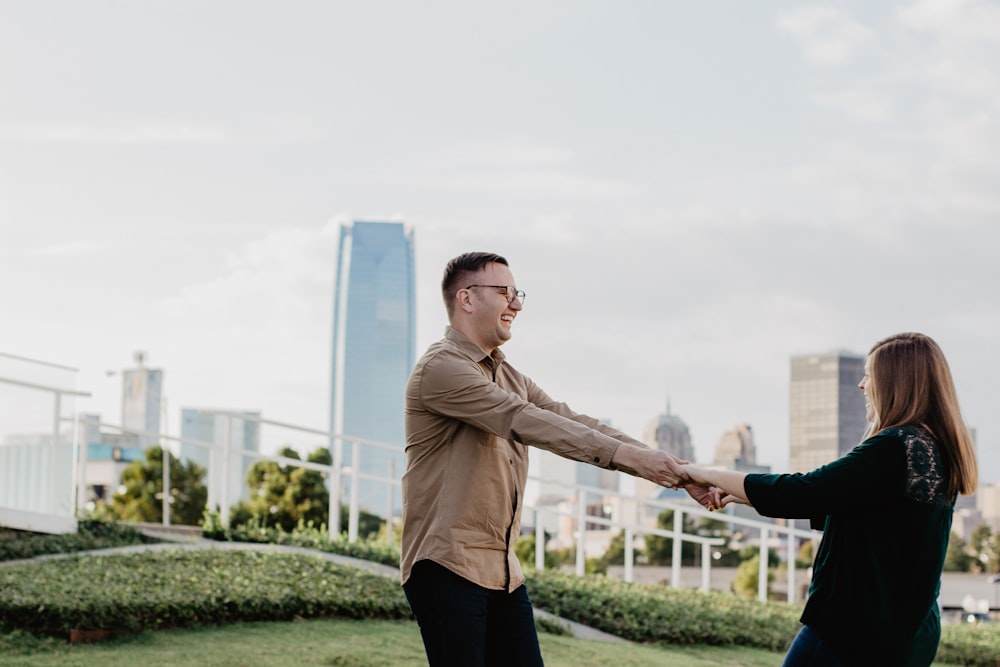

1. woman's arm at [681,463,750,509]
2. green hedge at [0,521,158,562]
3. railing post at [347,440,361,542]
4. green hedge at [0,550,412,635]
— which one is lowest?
green hedge at [0,550,412,635]

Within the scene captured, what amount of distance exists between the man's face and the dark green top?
1.14m

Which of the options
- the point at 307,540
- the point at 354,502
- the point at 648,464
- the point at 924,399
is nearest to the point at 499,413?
the point at 648,464

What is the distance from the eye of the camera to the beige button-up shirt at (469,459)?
3.92 meters

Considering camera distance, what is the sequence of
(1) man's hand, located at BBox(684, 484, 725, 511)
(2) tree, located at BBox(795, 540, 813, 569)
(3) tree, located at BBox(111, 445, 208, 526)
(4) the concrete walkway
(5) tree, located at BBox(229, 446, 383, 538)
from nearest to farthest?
(1) man's hand, located at BBox(684, 484, 725, 511)
(4) the concrete walkway
(5) tree, located at BBox(229, 446, 383, 538)
(3) tree, located at BBox(111, 445, 208, 526)
(2) tree, located at BBox(795, 540, 813, 569)

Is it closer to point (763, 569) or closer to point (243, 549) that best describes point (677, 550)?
point (763, 569)

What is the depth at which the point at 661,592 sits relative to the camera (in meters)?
12.2

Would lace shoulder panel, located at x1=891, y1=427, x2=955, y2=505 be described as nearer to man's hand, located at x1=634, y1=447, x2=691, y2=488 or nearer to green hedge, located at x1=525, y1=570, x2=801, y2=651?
man's hand, located at x1=634, y1=447, x2=691, y2=488

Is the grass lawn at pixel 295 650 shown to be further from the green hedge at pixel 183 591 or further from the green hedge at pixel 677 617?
the green hedge at pixel 677 617

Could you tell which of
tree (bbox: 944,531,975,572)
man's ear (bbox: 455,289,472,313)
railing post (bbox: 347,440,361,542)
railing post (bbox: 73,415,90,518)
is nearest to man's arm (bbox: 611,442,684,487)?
man's ear (bbox: 455,289,472,313)

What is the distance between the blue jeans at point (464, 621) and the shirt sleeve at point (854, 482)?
965 mm

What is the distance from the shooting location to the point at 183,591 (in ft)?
28.6

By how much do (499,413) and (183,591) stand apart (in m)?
5.45

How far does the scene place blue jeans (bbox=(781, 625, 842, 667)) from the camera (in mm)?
3719

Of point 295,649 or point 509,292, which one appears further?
point 295,649
